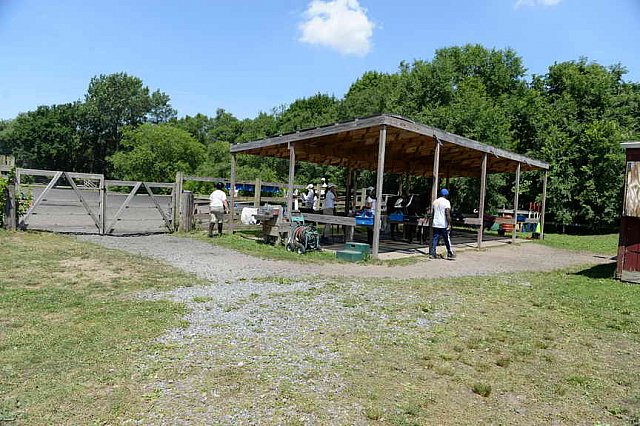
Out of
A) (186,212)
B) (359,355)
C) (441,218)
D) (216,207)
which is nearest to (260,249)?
(216,207)

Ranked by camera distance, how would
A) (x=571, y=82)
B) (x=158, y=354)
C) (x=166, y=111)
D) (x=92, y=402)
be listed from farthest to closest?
(x=166, y=111), (x=571, y=82), (x=158, y=354), (x=92, y=402)

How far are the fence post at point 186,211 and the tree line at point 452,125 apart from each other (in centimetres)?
1109

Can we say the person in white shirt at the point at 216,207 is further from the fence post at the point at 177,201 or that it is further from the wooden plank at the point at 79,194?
the wooden plank at the point at 79,194

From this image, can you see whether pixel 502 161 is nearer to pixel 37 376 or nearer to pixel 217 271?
pixel 217 271

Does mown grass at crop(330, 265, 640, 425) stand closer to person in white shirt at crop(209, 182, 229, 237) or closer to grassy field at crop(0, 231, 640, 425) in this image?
grassy field at crop(0, 231, 640, 425)

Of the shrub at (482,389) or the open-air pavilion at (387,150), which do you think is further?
the open-air pavilion at (387,150)

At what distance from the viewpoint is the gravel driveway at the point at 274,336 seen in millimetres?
3334

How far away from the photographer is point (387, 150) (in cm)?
1558


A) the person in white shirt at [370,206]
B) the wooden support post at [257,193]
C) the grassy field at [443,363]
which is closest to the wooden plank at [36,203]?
the wooden support post at [257,193]

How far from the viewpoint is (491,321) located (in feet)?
19.4

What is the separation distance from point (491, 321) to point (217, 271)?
4.96 meters

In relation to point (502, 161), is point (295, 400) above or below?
below

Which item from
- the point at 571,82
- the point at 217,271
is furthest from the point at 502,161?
the point at 217,271

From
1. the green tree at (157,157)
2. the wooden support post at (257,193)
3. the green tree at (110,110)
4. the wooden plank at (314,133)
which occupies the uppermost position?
the green tree at (110,110)
